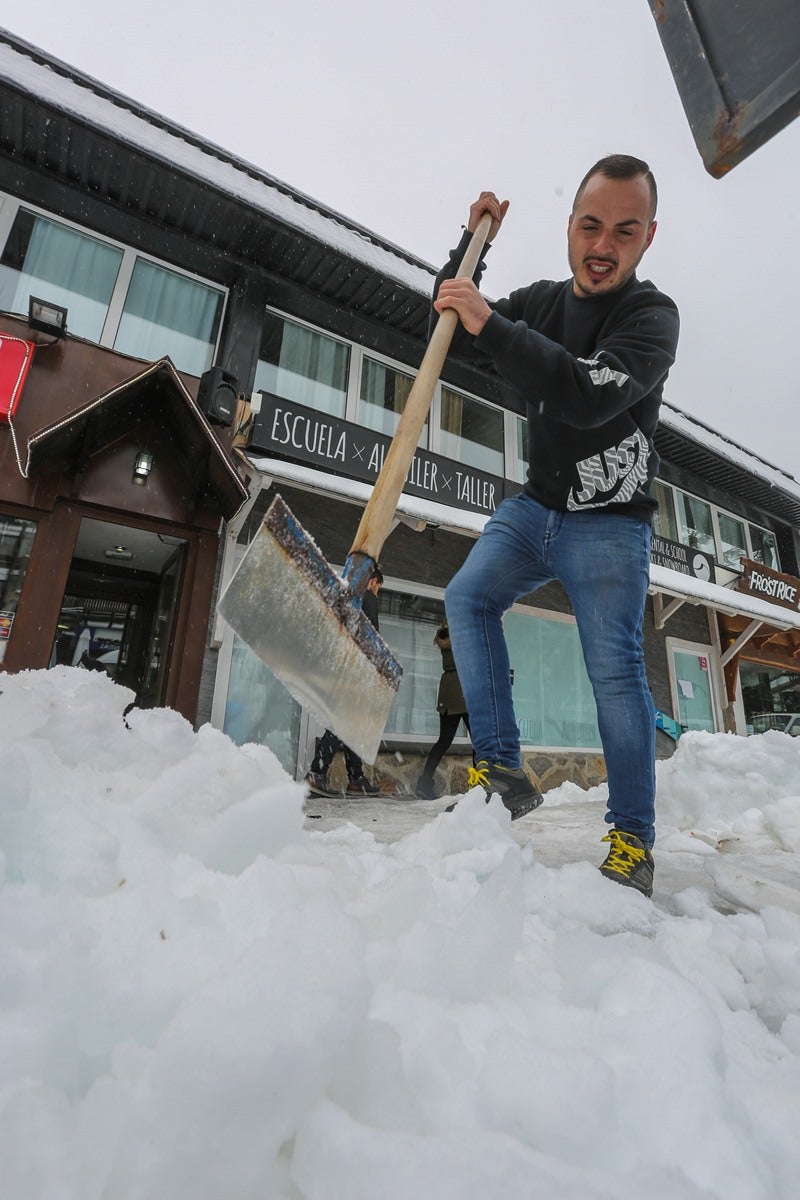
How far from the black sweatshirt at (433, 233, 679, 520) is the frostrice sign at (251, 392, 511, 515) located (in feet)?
9.15

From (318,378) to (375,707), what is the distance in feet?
18.8

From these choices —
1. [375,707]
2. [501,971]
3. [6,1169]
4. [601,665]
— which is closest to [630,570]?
[601,665]

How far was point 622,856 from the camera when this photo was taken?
1.41m

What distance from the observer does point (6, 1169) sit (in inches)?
16.1

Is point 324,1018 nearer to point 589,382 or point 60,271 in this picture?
point 589,382

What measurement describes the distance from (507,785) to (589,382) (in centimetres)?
115

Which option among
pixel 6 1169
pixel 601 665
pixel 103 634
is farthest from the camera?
pixel 103 634

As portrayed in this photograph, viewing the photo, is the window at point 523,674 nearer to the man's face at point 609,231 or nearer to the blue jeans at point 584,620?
the blue jeans at point 584,620

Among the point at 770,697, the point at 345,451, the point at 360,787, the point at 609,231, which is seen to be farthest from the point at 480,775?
the point at 770,697

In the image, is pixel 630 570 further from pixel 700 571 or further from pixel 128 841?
pixel 700 571

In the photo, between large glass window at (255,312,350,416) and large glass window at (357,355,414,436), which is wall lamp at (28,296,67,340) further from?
large glass window at (357,355,414,436)

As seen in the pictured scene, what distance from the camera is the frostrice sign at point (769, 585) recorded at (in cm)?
870

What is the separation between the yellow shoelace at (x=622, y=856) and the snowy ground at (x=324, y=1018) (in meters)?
0.32

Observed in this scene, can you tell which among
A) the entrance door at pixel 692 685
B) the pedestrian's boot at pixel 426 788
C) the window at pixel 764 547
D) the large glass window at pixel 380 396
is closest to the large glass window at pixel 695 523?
the window at pixel 764 547
